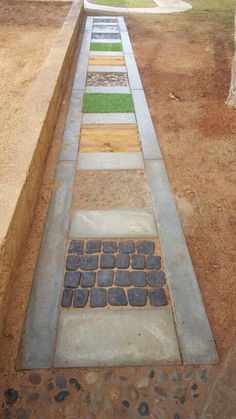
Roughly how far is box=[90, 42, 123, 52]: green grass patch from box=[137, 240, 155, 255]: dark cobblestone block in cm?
637

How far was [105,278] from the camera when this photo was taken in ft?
8.73

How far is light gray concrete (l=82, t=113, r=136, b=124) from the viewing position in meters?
4.96

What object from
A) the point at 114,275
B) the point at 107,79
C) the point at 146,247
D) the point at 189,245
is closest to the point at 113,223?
the point at 146,247

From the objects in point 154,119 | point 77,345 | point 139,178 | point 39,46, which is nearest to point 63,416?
point 77,345

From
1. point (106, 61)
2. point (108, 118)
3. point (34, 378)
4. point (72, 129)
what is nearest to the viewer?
point (34, 378)

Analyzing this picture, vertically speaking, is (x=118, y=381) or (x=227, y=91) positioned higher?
(x=227, y=91)

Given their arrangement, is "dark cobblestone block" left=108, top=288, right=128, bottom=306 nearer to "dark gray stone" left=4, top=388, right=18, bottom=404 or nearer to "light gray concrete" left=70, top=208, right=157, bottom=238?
"light gray concrete" left=70, top=208, right=157, bottom=238

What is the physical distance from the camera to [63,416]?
6.27 feet

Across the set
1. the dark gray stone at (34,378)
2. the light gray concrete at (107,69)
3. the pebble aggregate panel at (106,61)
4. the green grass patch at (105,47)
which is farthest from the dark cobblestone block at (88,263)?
the green grass patch at (105,47)

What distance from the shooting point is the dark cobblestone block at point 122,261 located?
2760 millimetres

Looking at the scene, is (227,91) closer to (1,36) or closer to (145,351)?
(145,351)

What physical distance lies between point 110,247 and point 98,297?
53 centimetres

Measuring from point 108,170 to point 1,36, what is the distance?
6.46 metres

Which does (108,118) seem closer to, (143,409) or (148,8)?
(143,409)
